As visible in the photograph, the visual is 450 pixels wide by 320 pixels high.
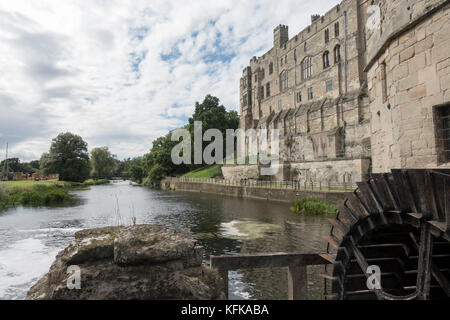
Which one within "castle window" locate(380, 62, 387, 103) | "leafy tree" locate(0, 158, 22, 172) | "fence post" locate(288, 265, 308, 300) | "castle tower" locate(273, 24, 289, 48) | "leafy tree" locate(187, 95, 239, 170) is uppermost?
"castle tower" locate(273, 24, 289, 48)

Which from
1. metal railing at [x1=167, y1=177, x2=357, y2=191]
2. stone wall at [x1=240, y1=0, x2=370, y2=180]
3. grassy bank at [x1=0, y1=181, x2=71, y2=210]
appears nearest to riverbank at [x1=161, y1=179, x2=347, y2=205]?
metal railing at [x1=167, y1=177, x2=357, y2=191]

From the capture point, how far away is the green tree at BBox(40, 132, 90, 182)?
59438 millimetres

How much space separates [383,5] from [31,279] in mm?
12264

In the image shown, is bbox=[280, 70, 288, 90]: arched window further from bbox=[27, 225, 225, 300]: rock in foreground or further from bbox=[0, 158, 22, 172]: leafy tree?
bbox=[0, 158, 22, 172]: leafy tree

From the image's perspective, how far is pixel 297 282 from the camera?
14.6 feet

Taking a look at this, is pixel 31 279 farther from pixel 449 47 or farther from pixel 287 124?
pixel 287 124

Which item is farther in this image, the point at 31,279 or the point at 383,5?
the point at 31,279

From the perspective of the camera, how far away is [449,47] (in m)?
3.90

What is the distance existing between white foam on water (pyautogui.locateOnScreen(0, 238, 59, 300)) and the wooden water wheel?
8.49m

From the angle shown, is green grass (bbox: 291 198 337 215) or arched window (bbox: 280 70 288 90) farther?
arched window (bbox: 280 70 288 90)

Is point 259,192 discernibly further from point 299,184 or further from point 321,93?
point 321,93

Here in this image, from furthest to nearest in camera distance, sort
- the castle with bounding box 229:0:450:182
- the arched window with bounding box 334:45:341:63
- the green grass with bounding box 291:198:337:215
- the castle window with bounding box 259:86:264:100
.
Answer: the castle window with bounding box 259:86:264:100
the arched window with bounding box 334:45:341:63
the green grass with bounding box 291:198:337:215
the castle with bounding box 229:0:450:182
